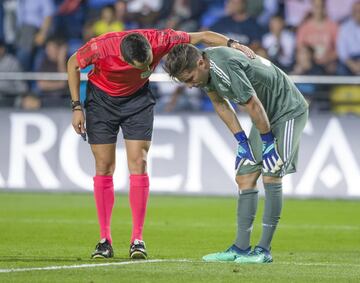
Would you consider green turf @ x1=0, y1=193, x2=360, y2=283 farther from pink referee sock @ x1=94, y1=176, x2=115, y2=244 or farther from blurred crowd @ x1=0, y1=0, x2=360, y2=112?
blurred crowd @ x1=0, y1=0, x2=360, y2=112

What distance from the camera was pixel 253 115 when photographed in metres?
8.55

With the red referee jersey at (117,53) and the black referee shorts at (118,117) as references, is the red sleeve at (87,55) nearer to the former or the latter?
the red referee jersey at (117,53)

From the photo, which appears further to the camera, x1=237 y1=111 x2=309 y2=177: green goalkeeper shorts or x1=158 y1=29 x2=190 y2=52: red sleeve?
x1=158 y1=29 x2=190 y2=52: red sleeve

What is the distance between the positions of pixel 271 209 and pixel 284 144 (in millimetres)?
559

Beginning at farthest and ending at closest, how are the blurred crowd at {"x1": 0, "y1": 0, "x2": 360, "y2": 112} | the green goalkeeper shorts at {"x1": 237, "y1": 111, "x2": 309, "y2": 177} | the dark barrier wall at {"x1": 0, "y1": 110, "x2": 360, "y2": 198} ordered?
the blurred crowd at {"x1": 0, "y1": 0, "x2": 360, "y2": 112} < the dark barrier wall at {"x1": 0, "y1": 110, "x2": 360, "y2": 198} < the green goalkeeper shorts at {"x1": 237, "y1": 111, "x2": 309, "y2": 177}

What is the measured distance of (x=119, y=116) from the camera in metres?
9.76

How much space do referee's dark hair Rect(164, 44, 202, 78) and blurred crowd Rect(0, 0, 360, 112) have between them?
10.4 metres

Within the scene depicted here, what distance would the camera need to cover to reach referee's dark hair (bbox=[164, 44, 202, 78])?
8.44 m

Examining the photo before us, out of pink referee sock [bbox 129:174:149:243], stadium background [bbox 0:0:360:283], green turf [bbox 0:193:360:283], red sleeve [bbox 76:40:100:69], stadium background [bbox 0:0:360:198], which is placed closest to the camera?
green turf [bbox 0:193:360:283]

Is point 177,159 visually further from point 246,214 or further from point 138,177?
point 246,214

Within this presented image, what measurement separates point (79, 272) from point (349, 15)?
45.2 feet

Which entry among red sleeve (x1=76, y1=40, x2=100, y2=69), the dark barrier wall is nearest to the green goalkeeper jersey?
red sleeve (x1=76, y1=40, x2=100, y2=69)

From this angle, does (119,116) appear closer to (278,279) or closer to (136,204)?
(136,204)

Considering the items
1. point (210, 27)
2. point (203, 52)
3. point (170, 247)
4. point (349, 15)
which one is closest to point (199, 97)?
point (210, 27)
